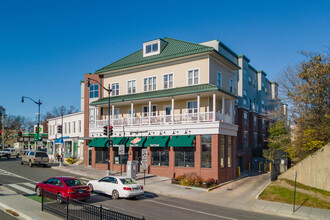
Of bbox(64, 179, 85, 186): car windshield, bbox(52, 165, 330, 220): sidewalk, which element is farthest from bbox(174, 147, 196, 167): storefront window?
bbox(64, 179, 85, 186): car windshield

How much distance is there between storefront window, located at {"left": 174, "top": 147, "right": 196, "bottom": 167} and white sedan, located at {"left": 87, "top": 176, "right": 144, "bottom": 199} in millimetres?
9870

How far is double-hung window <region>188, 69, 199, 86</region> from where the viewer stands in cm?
3120

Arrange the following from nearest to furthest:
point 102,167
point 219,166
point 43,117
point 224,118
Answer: point 219,166, point 224,118, point 102,167, point 43,117

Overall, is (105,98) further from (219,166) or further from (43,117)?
(43,117)

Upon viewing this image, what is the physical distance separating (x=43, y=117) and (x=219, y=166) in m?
101

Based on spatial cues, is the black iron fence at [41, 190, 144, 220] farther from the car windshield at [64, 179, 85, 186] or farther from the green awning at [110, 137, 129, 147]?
the green awning at [110, 137, 129, 147]

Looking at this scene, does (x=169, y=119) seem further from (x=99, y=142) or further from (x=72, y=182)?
(x=72, y=182)

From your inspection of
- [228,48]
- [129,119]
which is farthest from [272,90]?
[129,119]

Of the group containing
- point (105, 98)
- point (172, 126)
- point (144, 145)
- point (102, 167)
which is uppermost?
point (105, 98)

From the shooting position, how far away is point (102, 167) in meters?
36.2

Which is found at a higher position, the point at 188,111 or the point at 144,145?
the point at 188,111

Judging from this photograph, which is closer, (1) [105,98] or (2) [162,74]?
(2) [162,74]

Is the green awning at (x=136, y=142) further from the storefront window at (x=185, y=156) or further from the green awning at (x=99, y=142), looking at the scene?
the storefront window at (x=185, y=156)

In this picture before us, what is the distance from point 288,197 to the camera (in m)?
20.3
